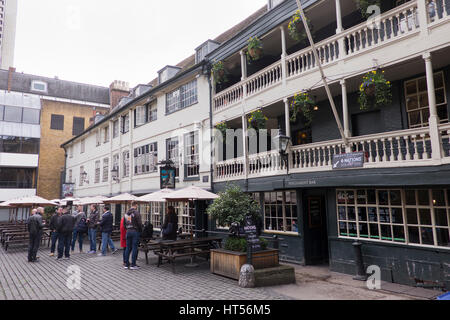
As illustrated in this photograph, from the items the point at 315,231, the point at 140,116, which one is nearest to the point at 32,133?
the point at 140,116

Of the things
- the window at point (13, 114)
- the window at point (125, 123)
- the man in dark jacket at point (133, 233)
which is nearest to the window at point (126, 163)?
the window at point (125, 123)

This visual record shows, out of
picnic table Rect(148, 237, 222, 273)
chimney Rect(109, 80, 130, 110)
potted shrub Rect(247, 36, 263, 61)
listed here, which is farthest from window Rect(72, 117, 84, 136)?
potted shrub Rect(247, 36, 263, 61)

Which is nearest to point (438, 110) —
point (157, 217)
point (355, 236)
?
point (355, 236)

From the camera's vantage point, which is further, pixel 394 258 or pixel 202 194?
pixel 202 194

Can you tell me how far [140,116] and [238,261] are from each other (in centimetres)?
1515

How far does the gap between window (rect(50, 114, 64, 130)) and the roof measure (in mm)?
4451

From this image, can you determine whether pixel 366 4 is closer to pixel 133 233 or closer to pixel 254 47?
pixel 254 47

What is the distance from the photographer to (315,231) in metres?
10.9

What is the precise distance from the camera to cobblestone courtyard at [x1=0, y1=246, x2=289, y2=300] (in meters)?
7.01

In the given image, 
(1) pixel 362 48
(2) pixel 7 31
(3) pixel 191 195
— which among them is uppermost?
(2) pixel 7 31
